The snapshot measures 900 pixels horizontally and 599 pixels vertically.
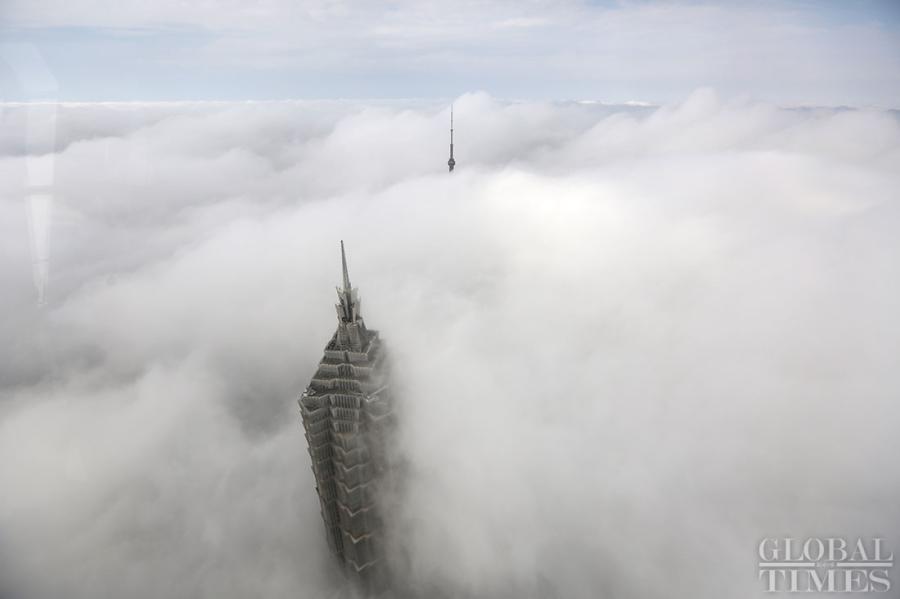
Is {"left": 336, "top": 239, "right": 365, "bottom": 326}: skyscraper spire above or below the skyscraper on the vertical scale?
above

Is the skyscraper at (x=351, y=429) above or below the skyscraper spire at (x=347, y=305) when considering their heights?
below

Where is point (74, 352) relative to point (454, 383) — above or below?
above

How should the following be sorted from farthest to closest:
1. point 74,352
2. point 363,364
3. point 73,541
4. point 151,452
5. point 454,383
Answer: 1. point 74,352
2. point 151,452
3. point 454,383
4. point 73,541
5. point 363,364

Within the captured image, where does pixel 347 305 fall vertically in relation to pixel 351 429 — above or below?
above

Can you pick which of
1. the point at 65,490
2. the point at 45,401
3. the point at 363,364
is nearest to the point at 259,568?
the point at 65,490

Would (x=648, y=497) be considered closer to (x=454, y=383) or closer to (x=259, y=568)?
(x=454, y=383)

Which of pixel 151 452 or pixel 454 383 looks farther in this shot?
pixel 151 452

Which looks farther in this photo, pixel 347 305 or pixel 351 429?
pixel 351 429

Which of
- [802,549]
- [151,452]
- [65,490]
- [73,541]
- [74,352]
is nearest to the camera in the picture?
[802,549]
